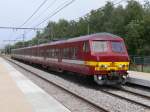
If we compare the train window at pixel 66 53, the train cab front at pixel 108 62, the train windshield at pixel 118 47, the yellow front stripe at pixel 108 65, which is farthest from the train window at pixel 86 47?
the train window at pixel 66 53

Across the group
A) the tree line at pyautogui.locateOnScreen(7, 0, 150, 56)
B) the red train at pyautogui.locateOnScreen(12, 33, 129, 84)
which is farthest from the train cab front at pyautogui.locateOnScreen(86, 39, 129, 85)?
the tree line at pyautogui.locateOnScreen(7, 0, 150, 56)

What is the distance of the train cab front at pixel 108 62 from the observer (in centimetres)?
1988

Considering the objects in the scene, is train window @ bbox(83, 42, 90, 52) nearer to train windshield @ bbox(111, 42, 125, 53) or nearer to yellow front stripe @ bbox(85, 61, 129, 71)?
yellow front stripe @ bbox(85, 61, 129, 71)

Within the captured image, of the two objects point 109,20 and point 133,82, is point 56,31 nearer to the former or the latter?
point 109,20

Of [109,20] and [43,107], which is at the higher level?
[109,20]

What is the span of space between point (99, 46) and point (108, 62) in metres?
1.09

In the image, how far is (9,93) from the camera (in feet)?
55.9

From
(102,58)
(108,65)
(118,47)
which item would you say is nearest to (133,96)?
(108,65)

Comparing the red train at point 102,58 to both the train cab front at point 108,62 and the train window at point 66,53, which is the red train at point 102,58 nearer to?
the train cab front at point 108,62

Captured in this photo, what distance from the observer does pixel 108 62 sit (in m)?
20.0

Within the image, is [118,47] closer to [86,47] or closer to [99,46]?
[99,46]

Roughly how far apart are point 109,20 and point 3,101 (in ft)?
194

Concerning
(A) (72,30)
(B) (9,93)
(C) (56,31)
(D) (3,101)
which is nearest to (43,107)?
(D) (3,101)

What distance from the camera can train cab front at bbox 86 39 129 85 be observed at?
65.2ft
